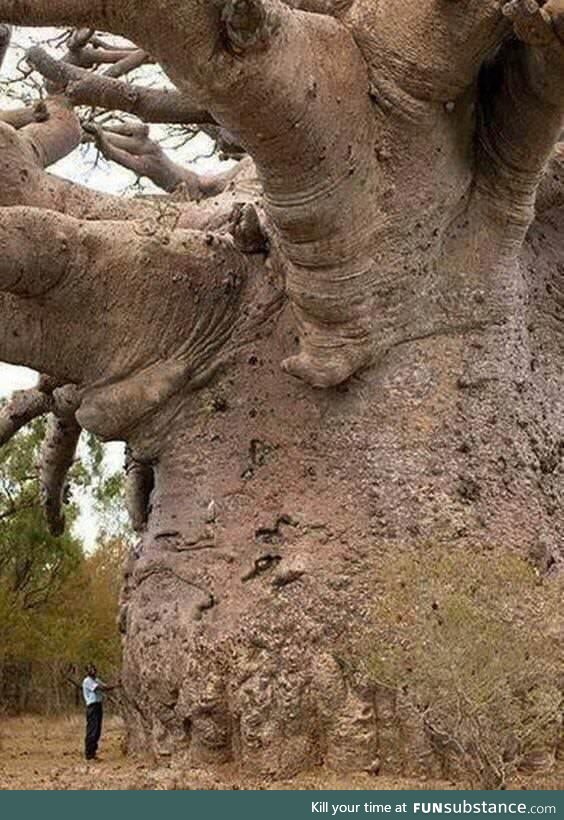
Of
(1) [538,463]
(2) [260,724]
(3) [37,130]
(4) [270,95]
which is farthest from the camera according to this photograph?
(3) [37,130]

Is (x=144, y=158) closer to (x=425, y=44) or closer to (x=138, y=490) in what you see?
(x=138, y=490)

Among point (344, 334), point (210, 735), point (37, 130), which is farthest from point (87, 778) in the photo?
point (37, 130)

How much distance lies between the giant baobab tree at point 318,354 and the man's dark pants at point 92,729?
5.43 feet

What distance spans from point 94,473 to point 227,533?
34.6 feet

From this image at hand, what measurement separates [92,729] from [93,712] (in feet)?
0.61

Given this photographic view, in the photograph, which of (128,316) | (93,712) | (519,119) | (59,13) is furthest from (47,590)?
(59,13)

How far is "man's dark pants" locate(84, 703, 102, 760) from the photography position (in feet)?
23.5

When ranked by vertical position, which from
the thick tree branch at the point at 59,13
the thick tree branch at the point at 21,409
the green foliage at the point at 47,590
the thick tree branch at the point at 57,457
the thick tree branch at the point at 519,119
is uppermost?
the thick tree branch at the point at 59,13

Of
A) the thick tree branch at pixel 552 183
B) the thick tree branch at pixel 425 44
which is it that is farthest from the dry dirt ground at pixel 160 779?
the thick tree branch at pixel 552 183

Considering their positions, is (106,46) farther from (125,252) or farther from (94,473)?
(94,473)

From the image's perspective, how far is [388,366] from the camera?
5.27 metres

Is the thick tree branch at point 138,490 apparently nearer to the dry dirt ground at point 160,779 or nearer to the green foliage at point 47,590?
the dry dirt ground at point 160,779

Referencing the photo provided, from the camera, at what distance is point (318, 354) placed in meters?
5.12

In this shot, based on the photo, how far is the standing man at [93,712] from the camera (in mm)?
7180
